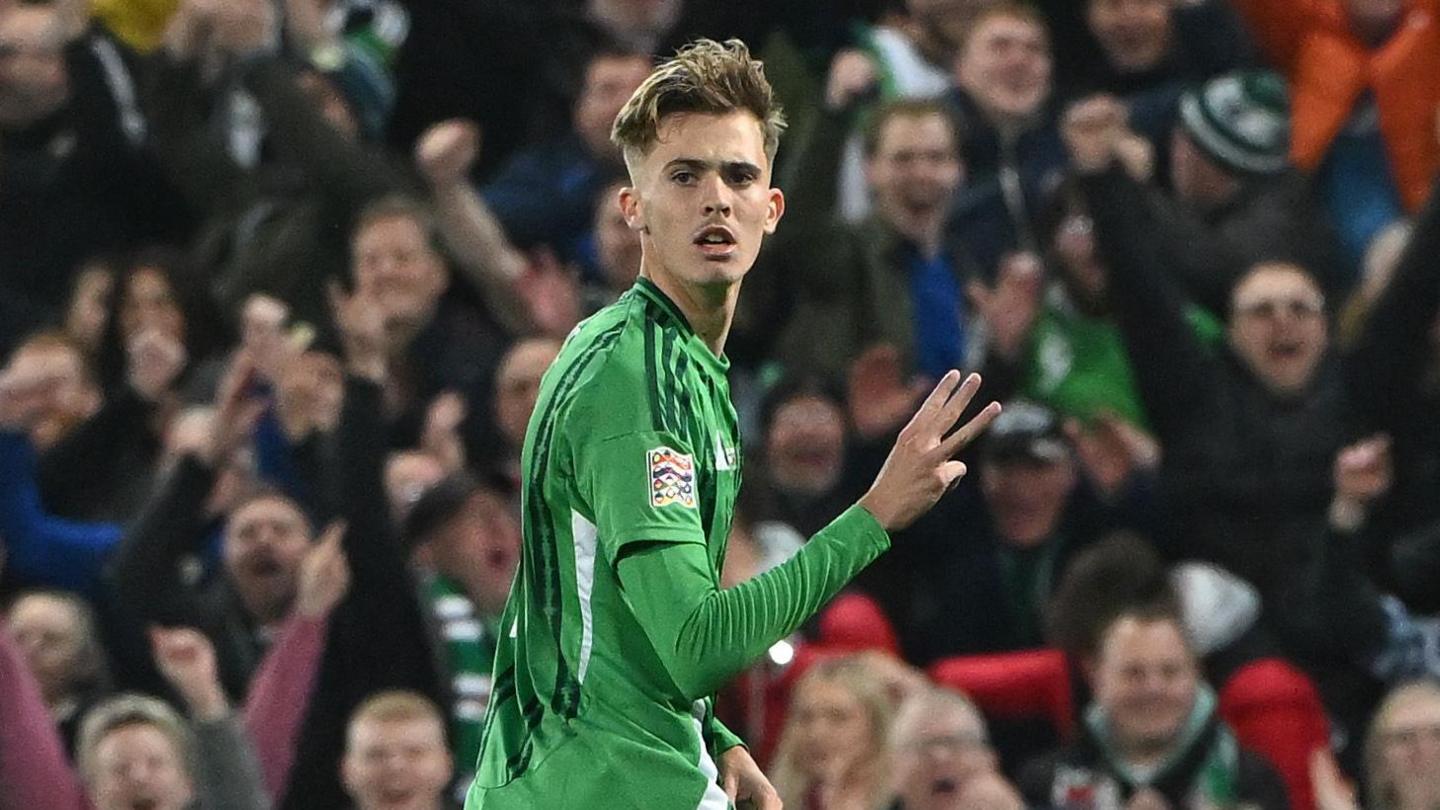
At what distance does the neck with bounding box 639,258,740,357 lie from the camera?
3.44 m

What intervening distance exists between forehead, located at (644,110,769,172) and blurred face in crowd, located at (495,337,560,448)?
12.1 ft

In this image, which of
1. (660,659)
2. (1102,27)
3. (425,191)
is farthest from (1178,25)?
(660,659)

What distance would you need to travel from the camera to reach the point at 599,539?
11.0ft

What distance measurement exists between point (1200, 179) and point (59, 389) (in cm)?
326

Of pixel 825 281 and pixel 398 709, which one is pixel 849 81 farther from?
pixel 398 709

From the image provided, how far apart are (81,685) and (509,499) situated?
1172 millimetres

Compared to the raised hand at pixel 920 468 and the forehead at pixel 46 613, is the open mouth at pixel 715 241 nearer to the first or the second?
the raised hand at pixel 920 468

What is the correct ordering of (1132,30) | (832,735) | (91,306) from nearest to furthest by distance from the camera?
(832,735) < (1132,30) < (91,306)

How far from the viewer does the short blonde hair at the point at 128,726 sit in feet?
21.0

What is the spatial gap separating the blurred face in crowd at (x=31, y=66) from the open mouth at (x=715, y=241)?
527cm

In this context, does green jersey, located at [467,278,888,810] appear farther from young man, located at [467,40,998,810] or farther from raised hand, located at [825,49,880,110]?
raised hand, located at [825,49,880,110]

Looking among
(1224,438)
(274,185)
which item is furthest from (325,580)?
(1224,438)

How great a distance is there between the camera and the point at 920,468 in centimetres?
334

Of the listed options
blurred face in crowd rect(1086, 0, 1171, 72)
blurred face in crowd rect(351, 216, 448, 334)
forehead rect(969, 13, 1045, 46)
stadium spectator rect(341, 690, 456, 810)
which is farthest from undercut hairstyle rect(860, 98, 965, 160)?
stadium spectator rect(341, 690, 456, 810)
